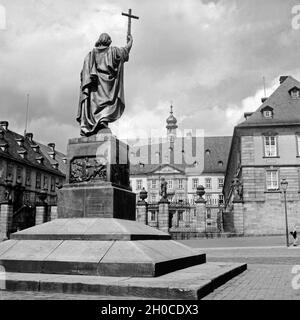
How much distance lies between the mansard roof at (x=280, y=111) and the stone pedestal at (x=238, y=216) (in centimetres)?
720

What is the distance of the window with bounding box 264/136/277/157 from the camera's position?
33.8 metres

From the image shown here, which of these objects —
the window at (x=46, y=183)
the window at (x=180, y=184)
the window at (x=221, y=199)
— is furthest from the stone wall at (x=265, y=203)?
the window at (x=180, y=184)

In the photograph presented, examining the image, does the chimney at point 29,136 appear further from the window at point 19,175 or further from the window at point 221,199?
the window at point 221,199

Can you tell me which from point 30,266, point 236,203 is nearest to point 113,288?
point 30,266

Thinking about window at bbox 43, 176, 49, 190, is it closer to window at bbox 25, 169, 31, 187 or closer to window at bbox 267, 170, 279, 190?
window at bbox 25, 169, 31, 187

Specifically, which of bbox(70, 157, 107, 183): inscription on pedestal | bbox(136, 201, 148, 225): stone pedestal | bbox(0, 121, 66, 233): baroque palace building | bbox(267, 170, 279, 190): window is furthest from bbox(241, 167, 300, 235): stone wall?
bbox(70, 157, 107, 183): inscription on pedestal

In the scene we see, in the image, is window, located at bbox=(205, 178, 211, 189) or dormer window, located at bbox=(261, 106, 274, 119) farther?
window, located at bbox=(205, 178, 211, 189)

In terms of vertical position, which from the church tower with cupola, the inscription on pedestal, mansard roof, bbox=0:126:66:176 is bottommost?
the inscription on pedestal

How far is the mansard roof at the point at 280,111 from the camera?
111ft

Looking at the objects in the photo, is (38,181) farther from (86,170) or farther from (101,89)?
(86,170)

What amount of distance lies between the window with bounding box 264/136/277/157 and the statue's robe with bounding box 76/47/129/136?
87.9 ft

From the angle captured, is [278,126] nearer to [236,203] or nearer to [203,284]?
[236,203]

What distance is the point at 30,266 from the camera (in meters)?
6.47

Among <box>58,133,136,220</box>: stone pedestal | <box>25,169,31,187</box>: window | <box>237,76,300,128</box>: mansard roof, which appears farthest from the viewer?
<box>25,169,31,187</box>: window
